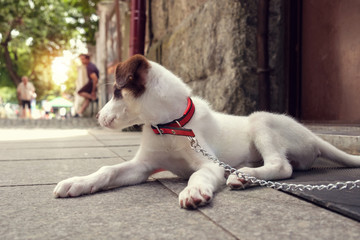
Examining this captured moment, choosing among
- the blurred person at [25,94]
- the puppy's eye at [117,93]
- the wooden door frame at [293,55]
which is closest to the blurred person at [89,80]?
the blurred person at [25,94]

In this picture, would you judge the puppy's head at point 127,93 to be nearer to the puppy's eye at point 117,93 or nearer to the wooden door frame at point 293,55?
the puppy's eye at point 117,93

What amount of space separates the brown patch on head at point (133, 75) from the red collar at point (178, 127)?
0.25 metres

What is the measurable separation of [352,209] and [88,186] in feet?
4.37

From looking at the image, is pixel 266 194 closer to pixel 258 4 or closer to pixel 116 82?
pixel 116 82

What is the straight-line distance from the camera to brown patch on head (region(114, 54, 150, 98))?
2.31 metres

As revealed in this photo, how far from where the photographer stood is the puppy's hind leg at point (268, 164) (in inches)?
83.9

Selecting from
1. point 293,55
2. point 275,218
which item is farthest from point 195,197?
point 293,55

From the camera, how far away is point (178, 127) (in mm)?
2391

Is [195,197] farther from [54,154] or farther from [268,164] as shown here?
[54,154]

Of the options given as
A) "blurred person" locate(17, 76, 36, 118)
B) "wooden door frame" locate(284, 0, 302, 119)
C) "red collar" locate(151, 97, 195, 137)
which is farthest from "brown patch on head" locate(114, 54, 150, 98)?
"blurred person" locate(17, 76, 36, 118)

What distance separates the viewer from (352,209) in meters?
1.57

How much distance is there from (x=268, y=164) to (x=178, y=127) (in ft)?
2.12

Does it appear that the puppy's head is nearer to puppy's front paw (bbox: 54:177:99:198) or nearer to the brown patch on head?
the brown patch on head

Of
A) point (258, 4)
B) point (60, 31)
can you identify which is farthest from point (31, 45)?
point (258, 4)
